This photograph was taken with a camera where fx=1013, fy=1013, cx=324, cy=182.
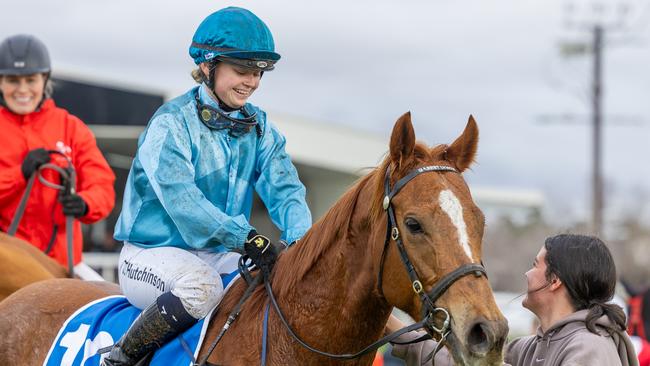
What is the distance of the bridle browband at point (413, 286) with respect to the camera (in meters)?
3.89

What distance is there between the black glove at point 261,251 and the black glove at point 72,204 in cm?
267

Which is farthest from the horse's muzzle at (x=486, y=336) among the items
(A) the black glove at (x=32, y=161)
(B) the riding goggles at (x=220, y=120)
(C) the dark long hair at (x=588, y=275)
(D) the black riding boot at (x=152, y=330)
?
(A) the black glove at (x=32, y=161)

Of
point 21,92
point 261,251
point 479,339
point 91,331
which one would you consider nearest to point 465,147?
point 479,339

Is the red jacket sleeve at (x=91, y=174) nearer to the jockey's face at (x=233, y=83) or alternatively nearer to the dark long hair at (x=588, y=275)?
the jockey's face at (x=233, y=83)

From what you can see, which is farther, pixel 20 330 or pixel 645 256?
pixel 645 256

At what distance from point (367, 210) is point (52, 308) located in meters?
2.01

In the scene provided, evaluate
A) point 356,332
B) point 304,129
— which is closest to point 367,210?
point 356,332

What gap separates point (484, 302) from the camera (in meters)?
3.82

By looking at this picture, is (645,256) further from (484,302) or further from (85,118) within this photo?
(484,302)

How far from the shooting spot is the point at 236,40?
190 inches

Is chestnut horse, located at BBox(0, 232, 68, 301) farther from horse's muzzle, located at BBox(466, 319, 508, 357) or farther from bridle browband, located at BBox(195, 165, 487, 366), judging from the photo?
horse's muzzle, located at BBox(466, 319, 508, 357)

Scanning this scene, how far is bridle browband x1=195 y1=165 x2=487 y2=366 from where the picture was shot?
12.8ft

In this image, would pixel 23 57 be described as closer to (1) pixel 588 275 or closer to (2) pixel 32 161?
(2) pixel 32 161

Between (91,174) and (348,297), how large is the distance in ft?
11.4
